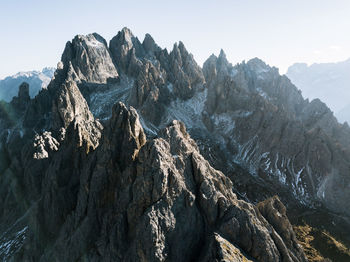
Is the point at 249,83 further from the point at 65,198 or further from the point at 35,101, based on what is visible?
the point at 65,198

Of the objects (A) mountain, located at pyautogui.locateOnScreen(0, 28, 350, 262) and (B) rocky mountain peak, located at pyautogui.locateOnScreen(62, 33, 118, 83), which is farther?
(B) rocky mountain peak, located at pyautogui.locateOnScreen(62, 33, 118, 83)

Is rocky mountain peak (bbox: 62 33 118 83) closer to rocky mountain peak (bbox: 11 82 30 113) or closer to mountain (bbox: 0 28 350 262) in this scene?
mountain (bbox: 0 28 350 262)

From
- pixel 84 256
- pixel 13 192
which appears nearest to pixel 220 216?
pixel 84 256

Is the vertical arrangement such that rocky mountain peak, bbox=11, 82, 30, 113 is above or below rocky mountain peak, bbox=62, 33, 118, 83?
below

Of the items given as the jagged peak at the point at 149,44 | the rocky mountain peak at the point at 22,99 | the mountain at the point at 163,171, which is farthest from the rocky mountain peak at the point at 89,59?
the jagged peak at the point at 149,44

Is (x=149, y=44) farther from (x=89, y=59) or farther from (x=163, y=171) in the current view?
(x=163, y=171)

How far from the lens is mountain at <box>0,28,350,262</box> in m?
27.4

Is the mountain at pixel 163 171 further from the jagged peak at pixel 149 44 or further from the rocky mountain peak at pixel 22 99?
the jagged peak at pixel 149 44

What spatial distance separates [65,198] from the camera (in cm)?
4534

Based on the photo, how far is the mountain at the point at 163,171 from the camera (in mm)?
27375

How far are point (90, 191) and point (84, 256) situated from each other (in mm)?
9429

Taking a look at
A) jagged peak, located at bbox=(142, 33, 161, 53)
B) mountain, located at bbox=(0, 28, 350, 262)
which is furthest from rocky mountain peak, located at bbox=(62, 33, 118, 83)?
jagged peak, located at bbox=(142, 33, 161, 53)

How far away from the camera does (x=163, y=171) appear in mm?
28312

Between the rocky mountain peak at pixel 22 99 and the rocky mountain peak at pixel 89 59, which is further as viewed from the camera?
the rocky mountain peak at pixel 89 59
